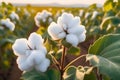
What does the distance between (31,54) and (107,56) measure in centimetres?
41

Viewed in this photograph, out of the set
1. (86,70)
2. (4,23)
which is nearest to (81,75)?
(86,70)

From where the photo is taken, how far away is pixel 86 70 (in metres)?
1.97

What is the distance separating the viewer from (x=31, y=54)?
1.91m

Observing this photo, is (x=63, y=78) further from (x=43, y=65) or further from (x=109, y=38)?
(x=109, y=38)

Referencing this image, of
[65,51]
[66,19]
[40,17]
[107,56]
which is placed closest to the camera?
[107,56]

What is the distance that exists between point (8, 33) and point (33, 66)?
271 cm

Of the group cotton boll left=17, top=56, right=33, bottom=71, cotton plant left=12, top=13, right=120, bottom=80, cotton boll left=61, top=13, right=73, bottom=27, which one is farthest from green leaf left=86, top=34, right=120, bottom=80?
cotton boll left=17, top=56, right=33, bottom=71

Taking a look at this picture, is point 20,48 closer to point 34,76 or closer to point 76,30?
point 34,76

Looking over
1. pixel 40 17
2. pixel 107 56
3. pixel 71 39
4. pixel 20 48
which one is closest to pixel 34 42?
pixel 20 48

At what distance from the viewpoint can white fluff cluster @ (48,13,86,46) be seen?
201cm

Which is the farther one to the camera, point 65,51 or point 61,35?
point 65,51

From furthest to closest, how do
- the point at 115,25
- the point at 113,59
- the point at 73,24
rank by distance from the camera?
1. the point at 115,25
2. the point at 73,24
3. the point at 113,59

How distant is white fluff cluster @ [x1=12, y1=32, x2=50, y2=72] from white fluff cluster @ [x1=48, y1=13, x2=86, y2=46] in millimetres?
110

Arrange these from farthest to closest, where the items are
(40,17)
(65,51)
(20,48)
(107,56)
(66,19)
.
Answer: (40,17) < (65,51) < (66,19) < (20,48) < (107,56)
